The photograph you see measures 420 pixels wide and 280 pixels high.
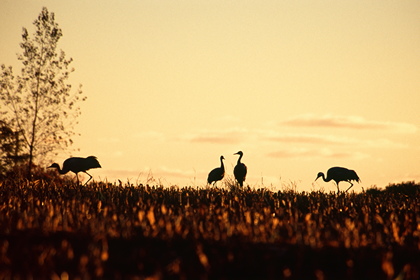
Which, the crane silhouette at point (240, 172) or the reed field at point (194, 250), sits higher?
the crane silhouette at point (240, 172)

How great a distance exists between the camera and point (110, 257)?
832cm

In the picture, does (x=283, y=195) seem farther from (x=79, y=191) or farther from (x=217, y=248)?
(x=217, y=248)

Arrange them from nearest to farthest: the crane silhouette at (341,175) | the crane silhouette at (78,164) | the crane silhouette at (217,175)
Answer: the crane silhouette at (78,164) < the crane silhouette at (217,175) < the crane silhouette at (341,175)

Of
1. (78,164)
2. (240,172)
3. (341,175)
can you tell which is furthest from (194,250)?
(341,175)

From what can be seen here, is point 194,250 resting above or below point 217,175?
below

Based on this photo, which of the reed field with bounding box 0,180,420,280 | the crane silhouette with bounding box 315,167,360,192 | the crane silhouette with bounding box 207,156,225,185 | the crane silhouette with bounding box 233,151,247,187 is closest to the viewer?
the reed field with bounding box 0,180,420,280

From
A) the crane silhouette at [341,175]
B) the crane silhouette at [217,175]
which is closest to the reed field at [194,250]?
the crane silhouette at [217,175]

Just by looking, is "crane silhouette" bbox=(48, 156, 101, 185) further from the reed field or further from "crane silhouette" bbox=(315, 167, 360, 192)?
"crane silhouette" bbox=(315, 167, 360, 192)

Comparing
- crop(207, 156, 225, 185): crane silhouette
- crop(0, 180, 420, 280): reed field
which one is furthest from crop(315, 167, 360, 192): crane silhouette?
crop(0, 180, 420, 280): reed field

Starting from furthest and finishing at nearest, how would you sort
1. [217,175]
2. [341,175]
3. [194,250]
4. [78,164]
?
[341,175] < [217,175] < [78,164] < [194,250]

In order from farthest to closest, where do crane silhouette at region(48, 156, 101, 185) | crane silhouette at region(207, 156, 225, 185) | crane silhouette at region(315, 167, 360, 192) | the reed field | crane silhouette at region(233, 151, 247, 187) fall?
1. crane silhouette at region(315, 167, 360, 192)
2. crane silhouette at region(207, 156, 225, 185)
3. crane silhouette at region(233, 151, 247, 187)
4. crane silhouette at region(48, 156, 101, 185)
5. the reed field

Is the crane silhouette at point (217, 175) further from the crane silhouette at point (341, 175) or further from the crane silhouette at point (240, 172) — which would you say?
the crane silhouette at point (341, 175)

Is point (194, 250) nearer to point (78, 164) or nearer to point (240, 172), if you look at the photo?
point (78, 164)

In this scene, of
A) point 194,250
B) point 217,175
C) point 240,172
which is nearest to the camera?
point 194,250
